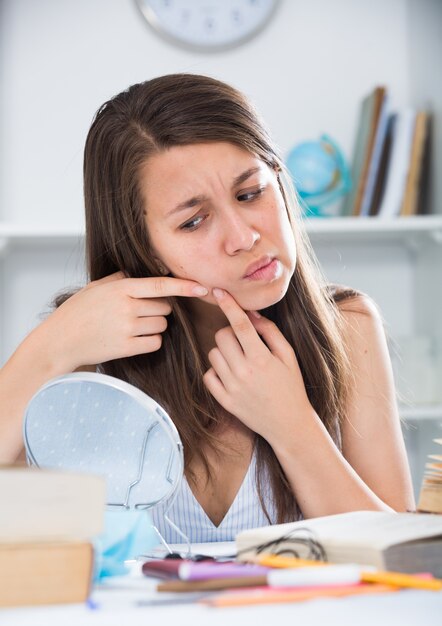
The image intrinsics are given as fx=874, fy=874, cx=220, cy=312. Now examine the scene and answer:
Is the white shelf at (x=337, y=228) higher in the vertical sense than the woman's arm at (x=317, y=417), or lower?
higher

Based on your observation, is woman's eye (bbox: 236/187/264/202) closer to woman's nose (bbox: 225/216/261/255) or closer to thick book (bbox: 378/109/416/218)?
woman's nose (bbox: 225/216/261/255)

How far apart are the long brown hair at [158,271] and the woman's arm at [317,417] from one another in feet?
0.18

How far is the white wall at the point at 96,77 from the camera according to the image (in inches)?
107

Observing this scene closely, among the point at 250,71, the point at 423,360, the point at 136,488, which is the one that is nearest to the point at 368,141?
the point at 250,71

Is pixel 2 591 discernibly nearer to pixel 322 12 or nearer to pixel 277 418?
pixel 277 418

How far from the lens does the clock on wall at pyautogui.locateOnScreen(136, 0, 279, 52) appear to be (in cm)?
271

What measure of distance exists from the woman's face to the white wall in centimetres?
141

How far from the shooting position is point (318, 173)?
2.55m

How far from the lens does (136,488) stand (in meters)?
1.03

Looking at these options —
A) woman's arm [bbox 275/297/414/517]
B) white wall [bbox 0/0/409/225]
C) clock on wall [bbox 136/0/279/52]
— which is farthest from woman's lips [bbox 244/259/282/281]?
clock on wall [bbox 136/0/279/52]

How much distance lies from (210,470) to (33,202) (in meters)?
1.48

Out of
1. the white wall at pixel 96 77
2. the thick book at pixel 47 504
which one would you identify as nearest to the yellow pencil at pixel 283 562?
the thick book at pixel 47 504

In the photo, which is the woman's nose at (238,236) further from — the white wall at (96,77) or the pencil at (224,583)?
the white wall at (96,77)

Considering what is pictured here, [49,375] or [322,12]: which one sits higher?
[322,12]
